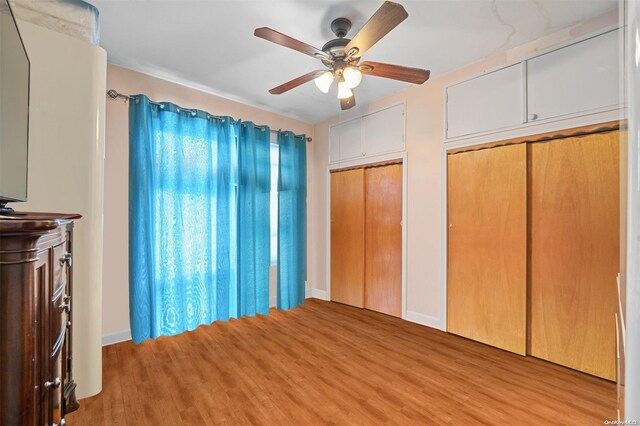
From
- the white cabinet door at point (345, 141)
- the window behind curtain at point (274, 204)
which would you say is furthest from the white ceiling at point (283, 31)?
the window behind curtain at point (274, 204)

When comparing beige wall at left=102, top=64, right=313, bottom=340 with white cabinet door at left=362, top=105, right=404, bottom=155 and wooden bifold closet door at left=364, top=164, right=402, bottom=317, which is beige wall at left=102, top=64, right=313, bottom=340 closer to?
white cabinet door at left=362, top=105, right=404, bottom=155

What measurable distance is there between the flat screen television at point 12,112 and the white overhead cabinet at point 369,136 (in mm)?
2969

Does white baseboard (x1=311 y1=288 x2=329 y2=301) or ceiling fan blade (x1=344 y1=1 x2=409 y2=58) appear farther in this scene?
white baseboard (x1=311 y1=288 x2=329 y2=301)

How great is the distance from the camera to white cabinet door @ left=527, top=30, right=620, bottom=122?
1.94m

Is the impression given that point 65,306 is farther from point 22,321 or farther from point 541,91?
point 541,91

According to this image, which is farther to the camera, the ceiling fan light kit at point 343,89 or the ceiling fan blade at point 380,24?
the ceiling fan light kit at point 343,89

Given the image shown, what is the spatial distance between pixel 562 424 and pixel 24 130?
119 inches

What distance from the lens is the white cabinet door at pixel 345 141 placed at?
3.65 m

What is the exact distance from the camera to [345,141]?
3.79 m

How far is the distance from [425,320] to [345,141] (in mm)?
2391

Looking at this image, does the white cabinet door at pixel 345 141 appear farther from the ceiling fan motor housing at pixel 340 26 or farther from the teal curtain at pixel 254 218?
the ceiling fan motor housing at pixel 340 26

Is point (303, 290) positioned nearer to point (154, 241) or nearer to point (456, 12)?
point (154, 241)

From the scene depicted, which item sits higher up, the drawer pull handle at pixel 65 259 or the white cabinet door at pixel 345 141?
the white cabinet door at pixel 345 141

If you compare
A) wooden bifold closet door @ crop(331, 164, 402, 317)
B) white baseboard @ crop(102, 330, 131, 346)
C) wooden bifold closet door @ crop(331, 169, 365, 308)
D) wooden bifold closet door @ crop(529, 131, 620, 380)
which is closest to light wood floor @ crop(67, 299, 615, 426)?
white baseboard @ crop(102, 330, 131, 346)
